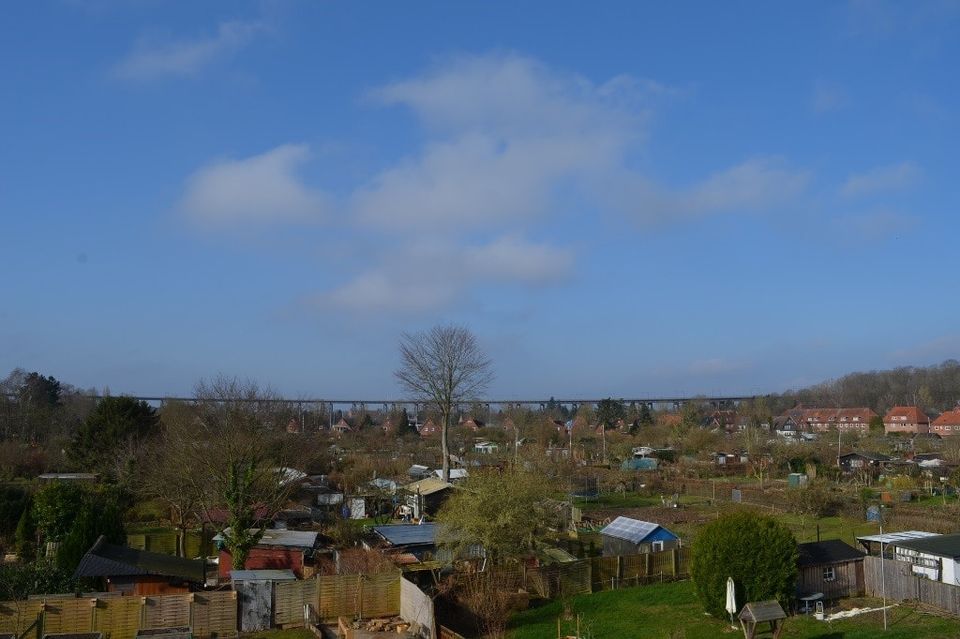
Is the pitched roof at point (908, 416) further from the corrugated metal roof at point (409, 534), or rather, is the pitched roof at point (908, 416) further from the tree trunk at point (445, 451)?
the corrugated metal roof at point (409, 534)

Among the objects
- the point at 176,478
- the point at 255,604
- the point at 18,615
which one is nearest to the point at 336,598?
the point at 255,604

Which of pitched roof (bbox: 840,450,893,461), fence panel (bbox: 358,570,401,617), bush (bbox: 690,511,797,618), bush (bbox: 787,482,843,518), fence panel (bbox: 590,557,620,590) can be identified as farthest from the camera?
pitched roof (bbox: 840,450,893,461)

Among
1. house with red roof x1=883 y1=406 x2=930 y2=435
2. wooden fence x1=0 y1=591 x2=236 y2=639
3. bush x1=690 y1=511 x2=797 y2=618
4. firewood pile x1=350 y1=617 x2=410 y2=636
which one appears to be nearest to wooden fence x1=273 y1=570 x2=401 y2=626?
firewood pile x1=350 y1=617 x2=410 y2=636

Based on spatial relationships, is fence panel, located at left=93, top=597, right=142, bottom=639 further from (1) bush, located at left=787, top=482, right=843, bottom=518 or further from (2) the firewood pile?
(1) bush, located at left=787, top=482, right=843, bottom=518

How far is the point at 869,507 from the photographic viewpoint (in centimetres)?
3709

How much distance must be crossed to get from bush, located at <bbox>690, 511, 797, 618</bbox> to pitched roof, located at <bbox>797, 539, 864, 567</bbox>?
72.1 inches

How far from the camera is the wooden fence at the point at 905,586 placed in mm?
19922

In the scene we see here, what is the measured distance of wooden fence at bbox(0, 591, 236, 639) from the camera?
1883 centimetres

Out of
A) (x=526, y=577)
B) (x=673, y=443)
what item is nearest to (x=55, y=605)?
(x=526, y=577)

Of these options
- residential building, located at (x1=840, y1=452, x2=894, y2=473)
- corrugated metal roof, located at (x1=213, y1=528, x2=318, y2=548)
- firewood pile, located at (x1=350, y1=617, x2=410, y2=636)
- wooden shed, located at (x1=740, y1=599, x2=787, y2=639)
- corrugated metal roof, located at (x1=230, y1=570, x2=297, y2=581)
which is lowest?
firewood pile, located at (x1=350, y1=617, x2=410, y2=636)

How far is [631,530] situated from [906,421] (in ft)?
294

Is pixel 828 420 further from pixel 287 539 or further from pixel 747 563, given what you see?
pixel 747 563

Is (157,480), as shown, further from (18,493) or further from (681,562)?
(681,562)

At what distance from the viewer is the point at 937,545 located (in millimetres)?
22203
